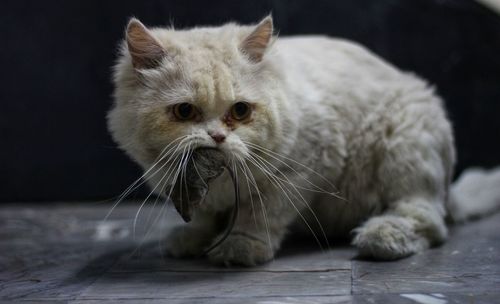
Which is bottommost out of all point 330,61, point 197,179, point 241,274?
point 241,274

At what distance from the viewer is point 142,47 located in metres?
2.77

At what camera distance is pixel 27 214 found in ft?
14.3

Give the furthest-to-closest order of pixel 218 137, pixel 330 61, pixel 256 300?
pixel 330 61
pixel 218 137
pixel 256 300

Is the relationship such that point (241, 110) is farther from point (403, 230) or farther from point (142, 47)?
point (403, 230)

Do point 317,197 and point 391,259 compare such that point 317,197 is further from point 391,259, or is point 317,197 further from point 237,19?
point 237,19

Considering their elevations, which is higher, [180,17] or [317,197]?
[180,17]

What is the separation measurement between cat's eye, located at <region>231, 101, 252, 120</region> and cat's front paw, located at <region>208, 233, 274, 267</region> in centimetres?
54

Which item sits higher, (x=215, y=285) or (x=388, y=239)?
(x=388, y=239)

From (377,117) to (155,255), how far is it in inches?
46.9

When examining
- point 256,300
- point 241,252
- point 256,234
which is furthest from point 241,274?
point 256,300

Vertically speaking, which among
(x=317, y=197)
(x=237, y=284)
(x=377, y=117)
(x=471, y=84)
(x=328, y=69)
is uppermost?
(x=471, y=84)

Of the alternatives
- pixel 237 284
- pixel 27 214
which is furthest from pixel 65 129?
pixel 237 284

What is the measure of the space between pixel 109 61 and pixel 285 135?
197cm

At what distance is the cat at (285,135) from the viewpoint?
8.91 ft
